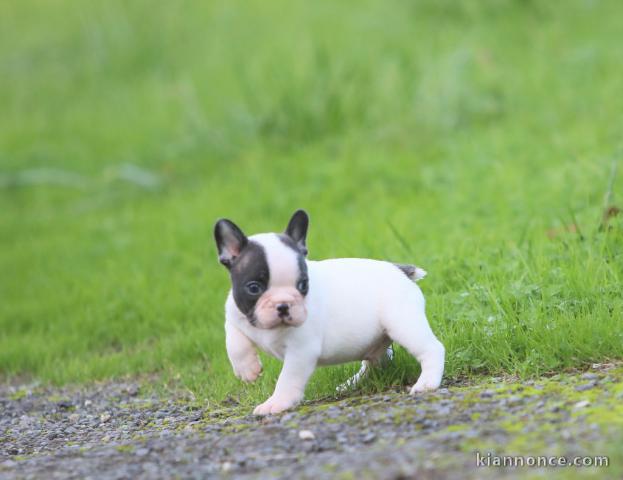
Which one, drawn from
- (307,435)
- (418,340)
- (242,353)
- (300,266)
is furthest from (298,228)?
(307,435)

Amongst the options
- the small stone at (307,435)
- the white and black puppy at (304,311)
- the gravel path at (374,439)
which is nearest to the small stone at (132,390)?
the gravel path at (374,439)

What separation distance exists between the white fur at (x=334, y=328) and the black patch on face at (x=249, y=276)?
0.03 meters

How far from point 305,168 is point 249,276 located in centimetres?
598

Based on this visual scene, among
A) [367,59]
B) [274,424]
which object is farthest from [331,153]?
[274,424]

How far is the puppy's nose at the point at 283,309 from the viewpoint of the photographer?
4273 mm

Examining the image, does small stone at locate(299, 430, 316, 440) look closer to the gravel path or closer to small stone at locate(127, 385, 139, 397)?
the gravel path

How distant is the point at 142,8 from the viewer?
54.4ft

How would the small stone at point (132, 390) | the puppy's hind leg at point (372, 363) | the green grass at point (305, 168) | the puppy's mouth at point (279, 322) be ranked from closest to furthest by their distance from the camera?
the puppy's mouth at point (279, 322) → the puppy's hind leg at point (372, 363) → the green grass at point (305, 168) → the small stone at point (132, 390)

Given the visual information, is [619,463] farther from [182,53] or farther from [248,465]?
[182,53]

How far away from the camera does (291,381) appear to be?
14.9 ft

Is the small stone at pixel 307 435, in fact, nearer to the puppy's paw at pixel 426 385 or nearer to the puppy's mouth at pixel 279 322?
the puppy's mouth at pixel 279 322

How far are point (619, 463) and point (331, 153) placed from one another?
25.0ft

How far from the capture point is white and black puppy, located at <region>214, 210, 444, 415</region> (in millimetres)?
4398

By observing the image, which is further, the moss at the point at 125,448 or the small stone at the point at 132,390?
the small stone at the point at 132,390
